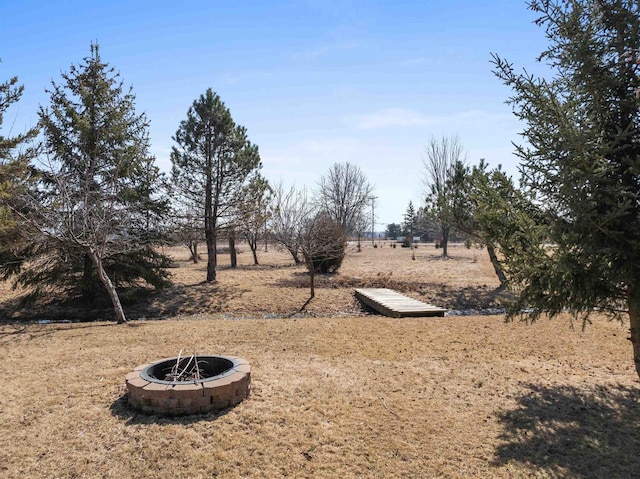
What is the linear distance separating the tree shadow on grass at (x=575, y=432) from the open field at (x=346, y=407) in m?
0.02

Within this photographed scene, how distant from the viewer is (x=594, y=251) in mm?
3113

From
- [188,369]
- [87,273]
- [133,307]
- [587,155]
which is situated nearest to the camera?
[587,155]

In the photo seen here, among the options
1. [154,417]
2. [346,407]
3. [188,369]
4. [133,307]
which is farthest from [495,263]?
[133,307]

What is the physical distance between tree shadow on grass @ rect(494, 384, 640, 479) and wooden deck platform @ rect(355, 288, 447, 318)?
4715 millimetres

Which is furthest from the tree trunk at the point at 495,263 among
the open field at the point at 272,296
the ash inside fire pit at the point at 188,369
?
the ash inside fire pit at the point at 188,369

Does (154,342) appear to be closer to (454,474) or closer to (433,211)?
(454,474)

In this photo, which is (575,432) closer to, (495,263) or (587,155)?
(587,155)

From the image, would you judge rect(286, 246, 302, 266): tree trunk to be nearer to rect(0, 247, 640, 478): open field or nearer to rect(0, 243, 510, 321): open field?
Answer: rect(0, 243, 510, 321): open field

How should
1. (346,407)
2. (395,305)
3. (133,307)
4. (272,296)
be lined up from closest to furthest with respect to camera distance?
(346,407), (395,305), (133,307), (272,296)

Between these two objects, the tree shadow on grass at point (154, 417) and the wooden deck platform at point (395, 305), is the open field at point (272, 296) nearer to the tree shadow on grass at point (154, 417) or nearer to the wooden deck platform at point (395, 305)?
the wooden deck platform at point (395, 305)

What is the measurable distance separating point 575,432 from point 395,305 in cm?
649

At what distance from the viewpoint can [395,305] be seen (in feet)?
33.7

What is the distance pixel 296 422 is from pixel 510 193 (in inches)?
133

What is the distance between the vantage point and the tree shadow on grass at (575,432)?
10.7 feet
